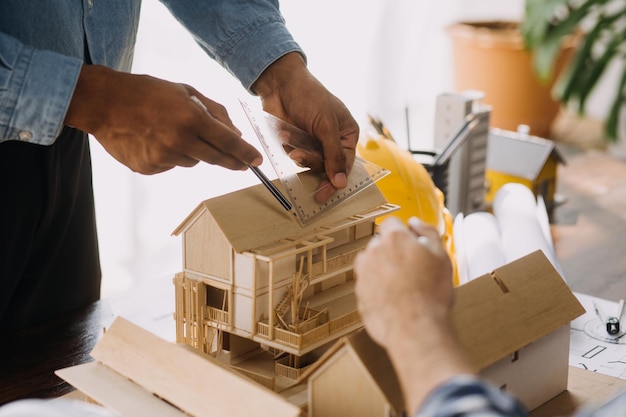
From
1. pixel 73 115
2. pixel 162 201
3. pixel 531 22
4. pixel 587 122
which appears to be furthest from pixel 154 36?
pixel 587 122

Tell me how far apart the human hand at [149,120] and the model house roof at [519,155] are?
114 cm

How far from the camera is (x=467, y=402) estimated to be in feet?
2.30

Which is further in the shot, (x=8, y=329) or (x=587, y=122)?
(x=587, y=122)

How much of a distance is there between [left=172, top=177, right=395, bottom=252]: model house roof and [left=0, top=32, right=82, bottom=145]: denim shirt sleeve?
0.68ft

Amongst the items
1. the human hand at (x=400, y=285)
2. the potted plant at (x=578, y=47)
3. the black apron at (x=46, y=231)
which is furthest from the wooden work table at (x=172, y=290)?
the potted plant at (x=578, y=47)

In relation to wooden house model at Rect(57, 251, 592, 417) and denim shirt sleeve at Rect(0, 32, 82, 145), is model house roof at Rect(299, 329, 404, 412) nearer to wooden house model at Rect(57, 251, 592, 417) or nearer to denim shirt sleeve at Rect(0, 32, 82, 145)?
wooden house model at Rect(57, 251, 592, 417)

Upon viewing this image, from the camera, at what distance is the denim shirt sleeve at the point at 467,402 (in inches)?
27.3

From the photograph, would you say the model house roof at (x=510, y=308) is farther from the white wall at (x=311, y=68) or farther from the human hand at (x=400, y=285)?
the white wall at (x=311, y=68)

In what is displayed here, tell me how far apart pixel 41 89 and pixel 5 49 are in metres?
0.06

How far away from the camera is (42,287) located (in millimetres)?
1457

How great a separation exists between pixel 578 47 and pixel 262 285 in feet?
9.07

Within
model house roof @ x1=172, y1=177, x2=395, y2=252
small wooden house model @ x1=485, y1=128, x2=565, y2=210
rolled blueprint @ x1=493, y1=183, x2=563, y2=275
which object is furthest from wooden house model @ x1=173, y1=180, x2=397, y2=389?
small wooden house model @ x1=485, y1=128, x2=565, y2=210

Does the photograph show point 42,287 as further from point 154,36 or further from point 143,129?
point 154,36

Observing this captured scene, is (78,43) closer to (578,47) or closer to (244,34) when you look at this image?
(244,34)
